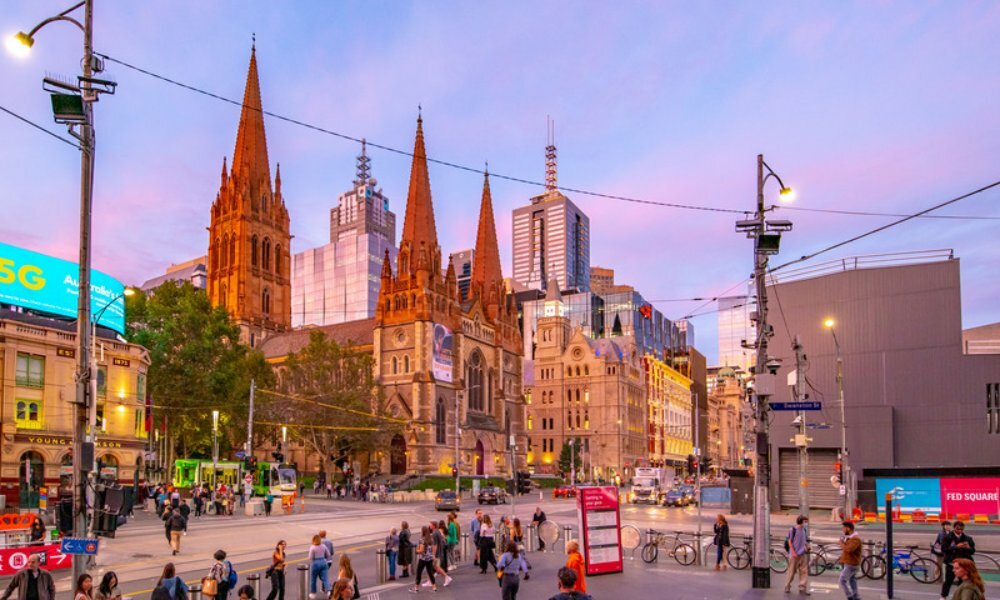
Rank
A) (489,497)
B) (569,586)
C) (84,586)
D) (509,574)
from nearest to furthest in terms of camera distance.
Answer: (569,586), (84,586), (509,574), (489,497)

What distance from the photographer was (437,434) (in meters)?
81.8

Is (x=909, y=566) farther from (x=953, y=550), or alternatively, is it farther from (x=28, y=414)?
(x=28, y=414)

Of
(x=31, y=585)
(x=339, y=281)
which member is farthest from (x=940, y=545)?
(x=339, y=281)

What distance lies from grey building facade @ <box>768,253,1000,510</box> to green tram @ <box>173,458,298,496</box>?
30561 millimetres

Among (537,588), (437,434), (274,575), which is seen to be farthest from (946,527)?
(437,434)

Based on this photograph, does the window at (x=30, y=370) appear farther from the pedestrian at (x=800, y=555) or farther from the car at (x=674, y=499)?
the car at (x=674, y=499)

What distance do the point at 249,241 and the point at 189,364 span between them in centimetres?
3933

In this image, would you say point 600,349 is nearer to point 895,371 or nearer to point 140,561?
point 895,371

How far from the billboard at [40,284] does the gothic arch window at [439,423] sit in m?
36.2

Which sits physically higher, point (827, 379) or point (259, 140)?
point (259, 140)

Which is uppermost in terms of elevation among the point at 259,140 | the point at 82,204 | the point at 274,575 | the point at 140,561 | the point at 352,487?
the point at 259,140

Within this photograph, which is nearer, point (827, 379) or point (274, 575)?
point (274, 575)

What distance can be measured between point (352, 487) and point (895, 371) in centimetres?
4459

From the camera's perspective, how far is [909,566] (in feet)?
65.3
